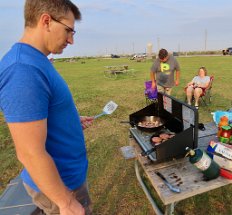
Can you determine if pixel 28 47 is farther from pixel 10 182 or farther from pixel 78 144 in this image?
pixel 10 182

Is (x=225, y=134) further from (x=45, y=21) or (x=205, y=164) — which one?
(x=45, y=21)

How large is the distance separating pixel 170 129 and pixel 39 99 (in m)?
1.49

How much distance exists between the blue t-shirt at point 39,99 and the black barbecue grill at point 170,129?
28.1 inches

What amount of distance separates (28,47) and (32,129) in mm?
385

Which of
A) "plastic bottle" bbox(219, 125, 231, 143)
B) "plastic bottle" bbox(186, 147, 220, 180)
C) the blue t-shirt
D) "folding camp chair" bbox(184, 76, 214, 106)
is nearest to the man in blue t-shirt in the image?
the blue t-shirt

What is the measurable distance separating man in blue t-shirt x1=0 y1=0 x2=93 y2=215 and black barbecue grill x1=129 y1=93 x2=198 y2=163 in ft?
2.55

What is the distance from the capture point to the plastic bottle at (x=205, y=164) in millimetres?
1545

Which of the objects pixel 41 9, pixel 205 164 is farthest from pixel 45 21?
pixel 205 164

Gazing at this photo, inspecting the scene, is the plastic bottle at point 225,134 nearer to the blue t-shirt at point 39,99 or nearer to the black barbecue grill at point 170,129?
the black barbecue grill at point 170,129

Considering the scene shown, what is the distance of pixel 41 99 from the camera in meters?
0.93

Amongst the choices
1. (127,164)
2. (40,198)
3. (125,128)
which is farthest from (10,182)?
(125,128)

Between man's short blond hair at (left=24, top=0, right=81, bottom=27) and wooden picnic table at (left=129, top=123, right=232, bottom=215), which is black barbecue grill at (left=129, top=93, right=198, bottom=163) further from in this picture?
man's short blond hair at (left=24, top=0, right=81, bottom=27)

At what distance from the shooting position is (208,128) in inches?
99.8

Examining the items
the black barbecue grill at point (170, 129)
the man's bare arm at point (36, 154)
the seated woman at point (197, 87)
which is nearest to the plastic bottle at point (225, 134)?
the black barbecue grill at point (170, 129)
